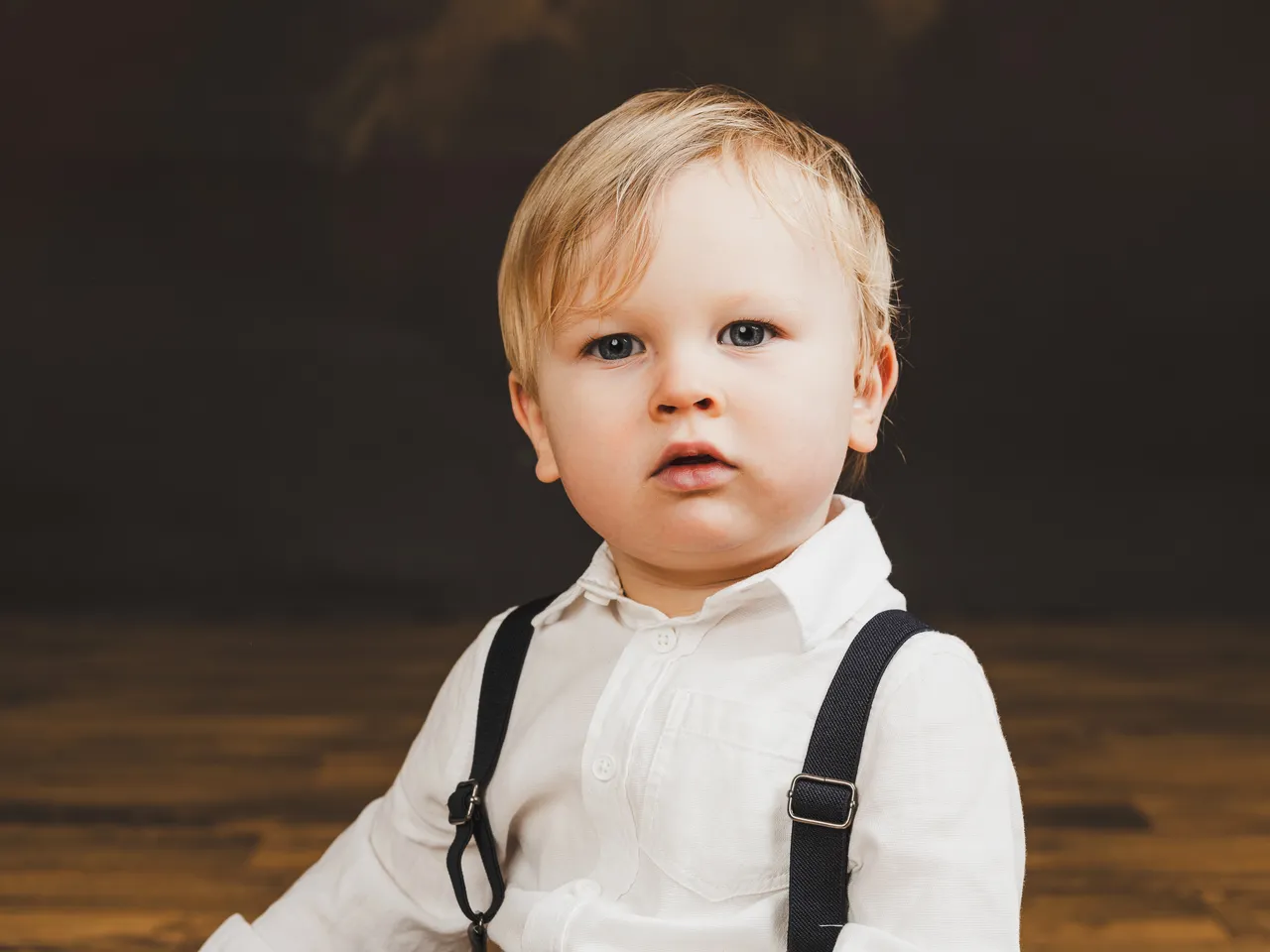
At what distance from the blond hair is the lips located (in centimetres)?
8

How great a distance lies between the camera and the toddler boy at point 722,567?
→ 78 cm

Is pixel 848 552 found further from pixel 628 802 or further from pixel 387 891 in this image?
pixel 387 891

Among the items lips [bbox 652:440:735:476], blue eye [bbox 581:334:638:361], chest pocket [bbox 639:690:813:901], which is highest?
blue eye [bbox 581:334:638:361]

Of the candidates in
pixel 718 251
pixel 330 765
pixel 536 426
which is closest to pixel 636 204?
pixel 718 251

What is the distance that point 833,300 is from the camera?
33.0 inches

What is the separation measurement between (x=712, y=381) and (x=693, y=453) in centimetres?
4

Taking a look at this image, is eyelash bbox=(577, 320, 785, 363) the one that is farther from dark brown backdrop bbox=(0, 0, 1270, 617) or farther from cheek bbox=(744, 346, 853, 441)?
dark brown backdrop bbox=(0, 0, 1270, 617)

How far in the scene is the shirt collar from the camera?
827 mm

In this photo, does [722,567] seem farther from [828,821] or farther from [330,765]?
[330,765]

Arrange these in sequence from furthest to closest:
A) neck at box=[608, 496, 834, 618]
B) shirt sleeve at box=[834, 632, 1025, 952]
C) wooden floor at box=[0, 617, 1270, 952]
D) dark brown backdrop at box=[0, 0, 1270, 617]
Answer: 1. dark brown backdrop at box=[0, 0, 1270, 617]
2. wooden floor at box=[0, 617, 1270, 952]
3. neck at box=[608, 496, 834, 618]
4. shirt sleeve at box=[834, 632, 1025, 952]

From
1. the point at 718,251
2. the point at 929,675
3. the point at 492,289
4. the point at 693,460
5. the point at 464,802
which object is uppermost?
the point at 718,251

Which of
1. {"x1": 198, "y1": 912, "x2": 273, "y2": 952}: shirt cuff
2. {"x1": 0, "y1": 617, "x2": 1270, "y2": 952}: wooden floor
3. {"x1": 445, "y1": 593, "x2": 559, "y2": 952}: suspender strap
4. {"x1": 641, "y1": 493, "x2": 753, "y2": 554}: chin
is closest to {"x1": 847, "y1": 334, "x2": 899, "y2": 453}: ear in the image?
{"x1": 641, "y1": 493, "x2": 753, "y2": 554}: chin

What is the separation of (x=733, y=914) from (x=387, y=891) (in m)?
0.26

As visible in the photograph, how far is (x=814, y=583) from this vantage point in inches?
32.9
